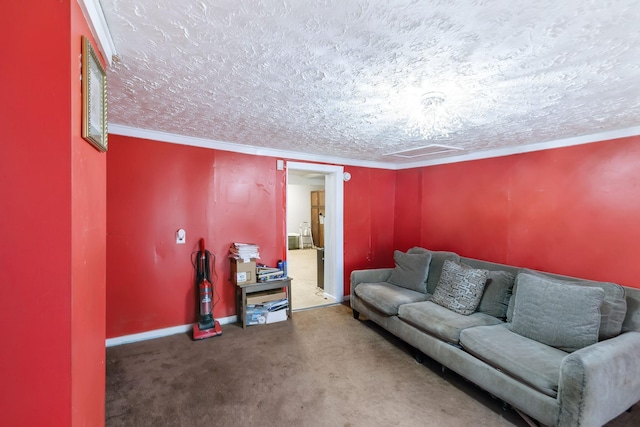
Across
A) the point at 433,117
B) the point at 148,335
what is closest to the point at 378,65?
the point at 433,117

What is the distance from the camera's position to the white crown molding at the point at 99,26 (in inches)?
38.3

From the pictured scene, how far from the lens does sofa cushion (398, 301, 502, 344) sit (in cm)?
235

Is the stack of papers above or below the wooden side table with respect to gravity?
above

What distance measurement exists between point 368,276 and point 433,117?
88.6 inches

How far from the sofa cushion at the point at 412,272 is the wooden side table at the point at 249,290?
1.39 meters

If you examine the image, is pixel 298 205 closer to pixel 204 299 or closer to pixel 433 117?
pixel 204 299

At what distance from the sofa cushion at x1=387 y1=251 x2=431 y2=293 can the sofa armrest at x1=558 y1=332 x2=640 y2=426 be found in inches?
65.7

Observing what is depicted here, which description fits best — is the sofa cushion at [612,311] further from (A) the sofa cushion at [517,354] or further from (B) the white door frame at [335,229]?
(B) the white door frame at [335,229]

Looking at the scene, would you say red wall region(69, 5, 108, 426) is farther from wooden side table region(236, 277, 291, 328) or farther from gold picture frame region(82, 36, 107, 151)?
wooden side table region(236, 277, 291, 328)

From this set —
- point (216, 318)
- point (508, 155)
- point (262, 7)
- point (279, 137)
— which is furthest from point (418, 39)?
point (216, 318)

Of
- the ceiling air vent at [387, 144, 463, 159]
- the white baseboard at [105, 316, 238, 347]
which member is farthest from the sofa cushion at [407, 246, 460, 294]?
the white baseboard at [105, 316, 238, 347]
